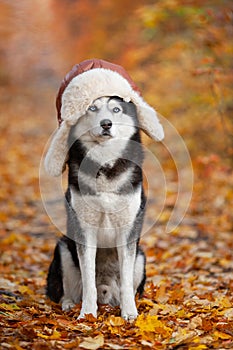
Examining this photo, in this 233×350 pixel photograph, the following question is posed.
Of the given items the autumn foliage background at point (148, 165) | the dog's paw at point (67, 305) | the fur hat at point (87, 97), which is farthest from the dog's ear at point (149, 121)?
the dog's paw at point (67, 305)

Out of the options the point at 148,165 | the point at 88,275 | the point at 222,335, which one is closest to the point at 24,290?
the point at 88,275

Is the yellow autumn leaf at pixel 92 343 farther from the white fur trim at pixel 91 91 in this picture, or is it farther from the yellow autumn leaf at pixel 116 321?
the white fur trim at pixel 91 91

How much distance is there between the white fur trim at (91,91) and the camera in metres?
3.73

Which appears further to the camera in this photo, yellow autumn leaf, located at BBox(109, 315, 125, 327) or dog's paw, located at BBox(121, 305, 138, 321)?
dog's paw, located at BBox(121, 305, 138, 321)

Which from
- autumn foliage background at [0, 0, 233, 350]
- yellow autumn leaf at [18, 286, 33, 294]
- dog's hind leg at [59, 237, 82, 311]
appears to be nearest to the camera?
autumn foliage background at [0, 0, 233, 350]

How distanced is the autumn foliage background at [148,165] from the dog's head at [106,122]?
1005mm

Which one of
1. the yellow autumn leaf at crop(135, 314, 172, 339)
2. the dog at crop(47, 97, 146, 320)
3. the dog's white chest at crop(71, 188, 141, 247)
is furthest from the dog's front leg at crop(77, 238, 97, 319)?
the yellow autumn leaf at crop(135, 314, 172, 339)

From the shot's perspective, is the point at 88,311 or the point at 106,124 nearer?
the point at 106,124

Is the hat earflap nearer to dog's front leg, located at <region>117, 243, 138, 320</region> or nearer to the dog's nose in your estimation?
the dog's nose

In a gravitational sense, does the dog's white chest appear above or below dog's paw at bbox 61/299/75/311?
above

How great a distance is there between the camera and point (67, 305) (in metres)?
4.22

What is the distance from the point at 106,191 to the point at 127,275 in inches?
26.1

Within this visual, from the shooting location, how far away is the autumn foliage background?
11.4 ft

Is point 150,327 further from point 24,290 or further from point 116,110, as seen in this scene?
point 24,290
